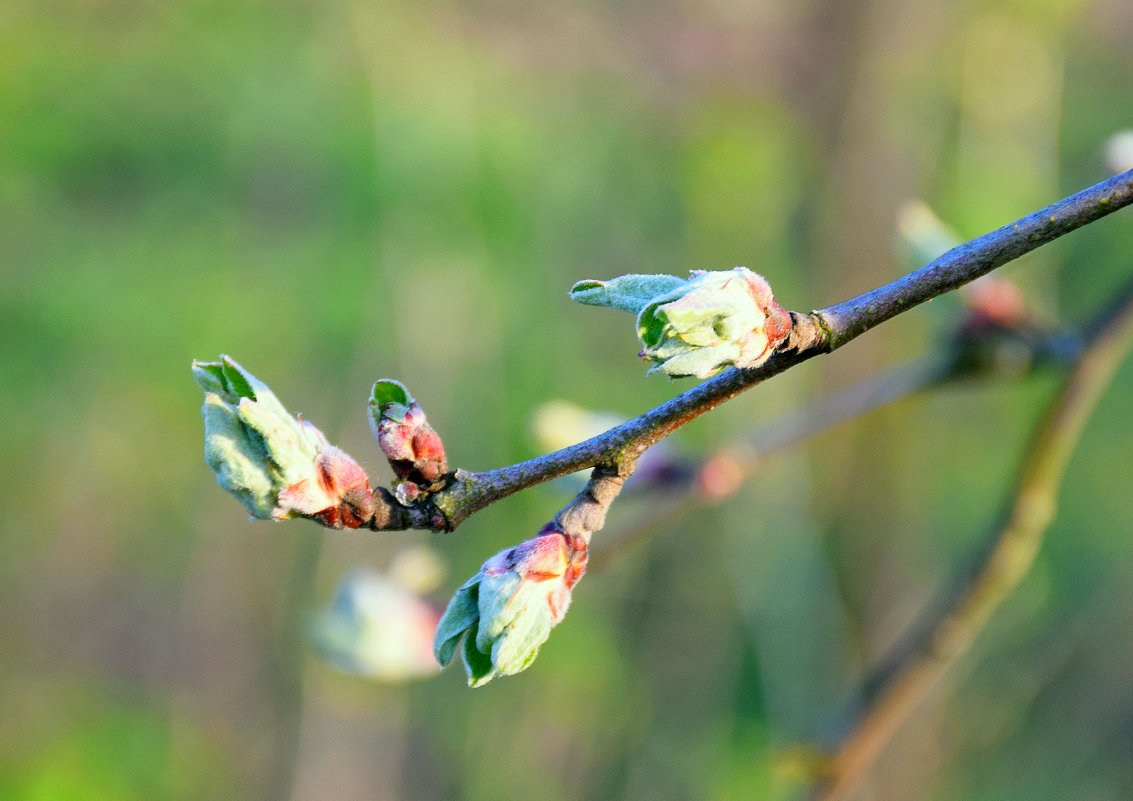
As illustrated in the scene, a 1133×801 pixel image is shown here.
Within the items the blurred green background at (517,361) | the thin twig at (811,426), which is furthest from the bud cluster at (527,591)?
the blurred green background at (517,361)

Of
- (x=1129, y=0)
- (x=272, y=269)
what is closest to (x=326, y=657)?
(x=272, y=269)

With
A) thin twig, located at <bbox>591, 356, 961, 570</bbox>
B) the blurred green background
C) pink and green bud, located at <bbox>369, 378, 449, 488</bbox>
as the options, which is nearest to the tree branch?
pink and green bud, located at <bbox>369, 378, 449, 488</bbox>

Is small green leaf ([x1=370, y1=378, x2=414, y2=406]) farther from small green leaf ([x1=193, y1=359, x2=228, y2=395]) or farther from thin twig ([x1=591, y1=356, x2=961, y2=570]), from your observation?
thin twig ([x1=591, y1=356, x2=961, y2=570])

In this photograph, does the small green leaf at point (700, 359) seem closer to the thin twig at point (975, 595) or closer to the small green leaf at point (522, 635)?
the small green leaf at point (522, 635)

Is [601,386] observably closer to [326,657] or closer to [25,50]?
[326,657]

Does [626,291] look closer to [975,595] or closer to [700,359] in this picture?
[700,359]

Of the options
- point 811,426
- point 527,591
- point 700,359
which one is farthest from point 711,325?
point 811,426
